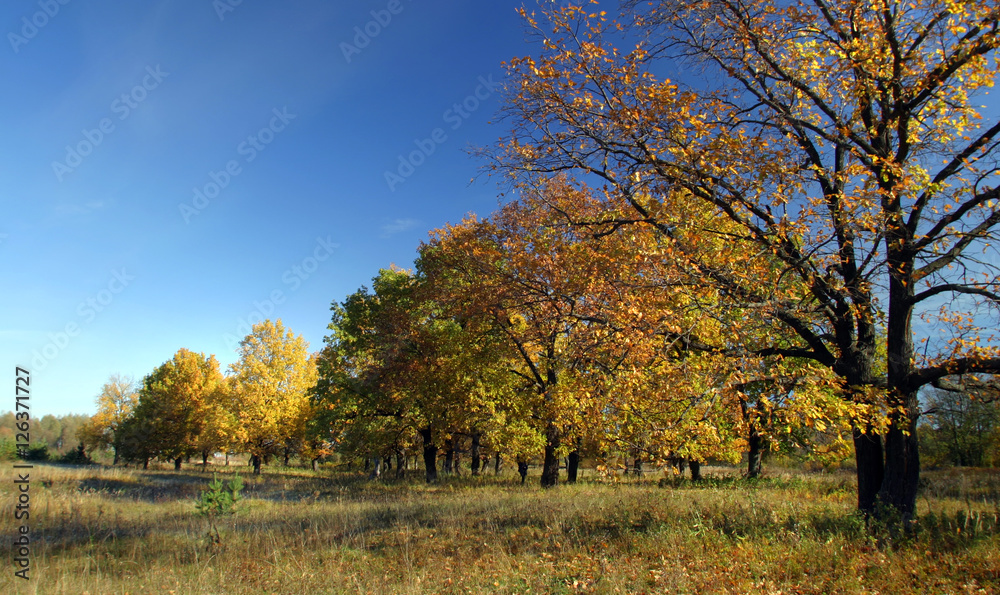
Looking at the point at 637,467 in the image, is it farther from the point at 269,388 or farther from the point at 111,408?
the point at 111,408

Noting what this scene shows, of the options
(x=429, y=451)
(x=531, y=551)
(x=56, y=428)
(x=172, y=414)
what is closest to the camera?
(x=531, y=551)

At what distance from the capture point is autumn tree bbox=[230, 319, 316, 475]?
35.7m

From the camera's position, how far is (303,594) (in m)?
6.66

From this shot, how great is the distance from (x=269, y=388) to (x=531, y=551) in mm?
33752

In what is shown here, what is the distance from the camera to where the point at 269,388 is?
3669 centimetres

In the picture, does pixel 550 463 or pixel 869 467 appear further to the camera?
pixel 550 463

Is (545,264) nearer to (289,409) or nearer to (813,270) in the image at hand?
(813,270)

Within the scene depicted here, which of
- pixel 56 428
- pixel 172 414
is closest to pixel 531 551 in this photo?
pixel 172 414

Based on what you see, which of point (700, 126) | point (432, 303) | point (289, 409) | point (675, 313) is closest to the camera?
point (675, 313)

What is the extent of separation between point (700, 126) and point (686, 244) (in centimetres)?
189

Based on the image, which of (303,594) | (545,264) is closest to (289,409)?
(545,264)

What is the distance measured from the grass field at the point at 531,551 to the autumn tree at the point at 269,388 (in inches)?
935

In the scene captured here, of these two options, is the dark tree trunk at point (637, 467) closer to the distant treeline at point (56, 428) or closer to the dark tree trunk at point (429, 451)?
the dark tree trunk at point (429, 451)

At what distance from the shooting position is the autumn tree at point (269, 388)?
3569cm
